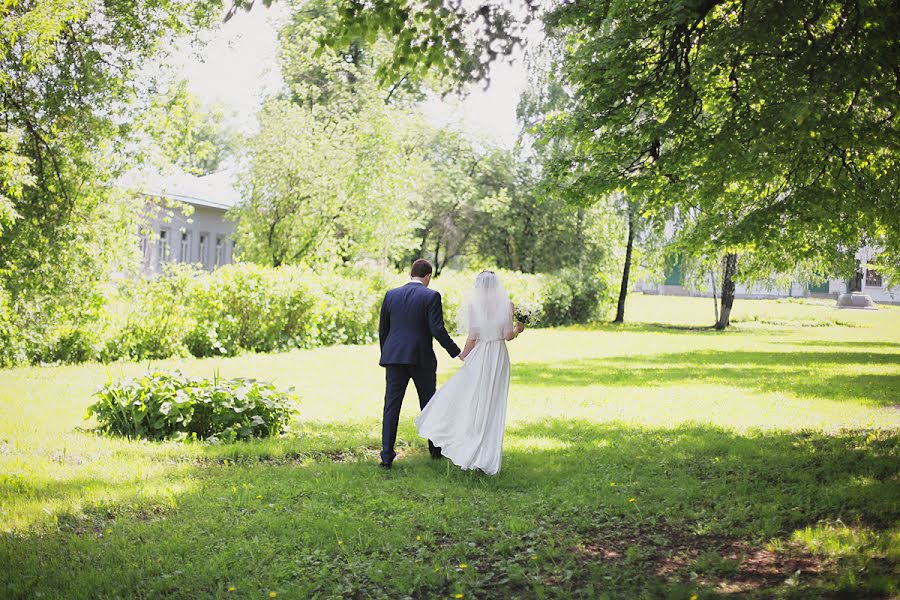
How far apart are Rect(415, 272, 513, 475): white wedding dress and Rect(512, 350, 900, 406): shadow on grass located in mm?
8058

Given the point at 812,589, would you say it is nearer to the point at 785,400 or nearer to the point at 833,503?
the point at 833,503

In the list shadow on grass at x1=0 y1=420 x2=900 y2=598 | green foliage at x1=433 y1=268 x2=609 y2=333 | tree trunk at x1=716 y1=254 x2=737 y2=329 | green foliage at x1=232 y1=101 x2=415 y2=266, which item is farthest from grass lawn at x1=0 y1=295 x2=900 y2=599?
tree trunk at x1=716 y1=254 x2=737 y2=329

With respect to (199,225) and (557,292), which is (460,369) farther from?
(199,225)

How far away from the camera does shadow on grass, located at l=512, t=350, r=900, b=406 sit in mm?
15656

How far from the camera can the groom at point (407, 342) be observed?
27.1ft

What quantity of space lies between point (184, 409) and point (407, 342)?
3.35 metres

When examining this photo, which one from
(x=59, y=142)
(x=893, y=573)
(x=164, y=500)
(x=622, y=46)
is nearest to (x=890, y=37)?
(x=622, y=46)

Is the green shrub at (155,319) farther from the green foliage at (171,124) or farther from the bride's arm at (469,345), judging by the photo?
the bride's arm at (469,345)

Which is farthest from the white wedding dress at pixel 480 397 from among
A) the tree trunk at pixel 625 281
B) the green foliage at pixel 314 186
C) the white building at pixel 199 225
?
the tree trunk at pixel 625 281

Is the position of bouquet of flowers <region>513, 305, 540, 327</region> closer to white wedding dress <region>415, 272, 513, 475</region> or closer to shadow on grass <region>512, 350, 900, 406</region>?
white wedding dress <region>415, 272, 513, 475</region>

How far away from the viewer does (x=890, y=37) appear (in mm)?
7324

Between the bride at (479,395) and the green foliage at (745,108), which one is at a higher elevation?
the green foliage at (745,108)

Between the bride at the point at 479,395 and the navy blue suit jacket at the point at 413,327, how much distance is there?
292 millimetres

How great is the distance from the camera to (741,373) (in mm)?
18531
